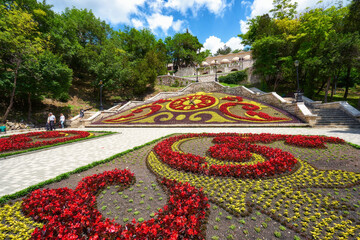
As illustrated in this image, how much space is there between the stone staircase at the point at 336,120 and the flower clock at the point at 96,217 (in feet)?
42.9

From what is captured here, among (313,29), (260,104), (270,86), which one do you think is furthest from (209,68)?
(260,104)

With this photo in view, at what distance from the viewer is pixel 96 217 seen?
241 cm

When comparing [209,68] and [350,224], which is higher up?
[209,68]

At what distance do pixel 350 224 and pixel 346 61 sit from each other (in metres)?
19.7

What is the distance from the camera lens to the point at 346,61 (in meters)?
14.2

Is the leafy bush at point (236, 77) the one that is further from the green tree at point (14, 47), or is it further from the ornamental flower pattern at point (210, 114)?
the green tree at point (14, 47)

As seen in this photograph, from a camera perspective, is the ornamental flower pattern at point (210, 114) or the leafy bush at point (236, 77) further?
the leafy bush at point (236, 77)

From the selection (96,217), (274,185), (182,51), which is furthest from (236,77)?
(96,217)

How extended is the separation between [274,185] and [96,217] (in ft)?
12.5

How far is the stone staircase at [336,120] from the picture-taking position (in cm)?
1022

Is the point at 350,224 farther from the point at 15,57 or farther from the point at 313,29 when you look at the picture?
the point at 313,29

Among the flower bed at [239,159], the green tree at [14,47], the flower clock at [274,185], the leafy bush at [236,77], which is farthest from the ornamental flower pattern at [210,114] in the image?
the leafy bush at [236,77]

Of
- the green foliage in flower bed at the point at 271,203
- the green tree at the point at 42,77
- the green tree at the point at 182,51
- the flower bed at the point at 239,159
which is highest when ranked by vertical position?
the green tree at the point at 182,51

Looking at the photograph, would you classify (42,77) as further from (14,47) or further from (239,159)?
(239,159)
